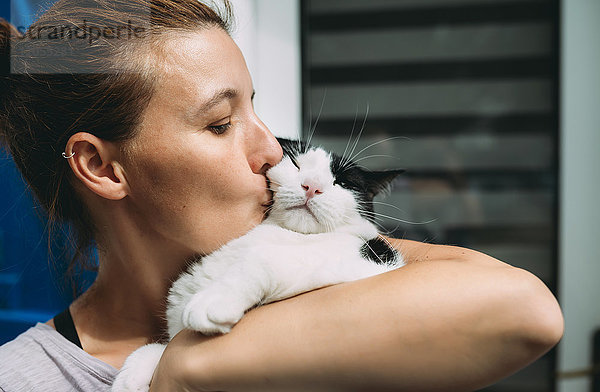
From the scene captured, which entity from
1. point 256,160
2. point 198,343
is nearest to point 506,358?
point 198,343

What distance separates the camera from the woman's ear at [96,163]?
A: 2.51ft

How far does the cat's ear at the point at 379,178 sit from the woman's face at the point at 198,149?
0.89 feet

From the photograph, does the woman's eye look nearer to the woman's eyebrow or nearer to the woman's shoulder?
the woman's eyebrow

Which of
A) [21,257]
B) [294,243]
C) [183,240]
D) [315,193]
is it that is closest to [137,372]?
[183,240]

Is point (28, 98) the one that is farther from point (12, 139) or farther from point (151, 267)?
point (151, 267)

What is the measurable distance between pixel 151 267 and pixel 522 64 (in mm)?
1530

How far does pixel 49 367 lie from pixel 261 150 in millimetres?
610

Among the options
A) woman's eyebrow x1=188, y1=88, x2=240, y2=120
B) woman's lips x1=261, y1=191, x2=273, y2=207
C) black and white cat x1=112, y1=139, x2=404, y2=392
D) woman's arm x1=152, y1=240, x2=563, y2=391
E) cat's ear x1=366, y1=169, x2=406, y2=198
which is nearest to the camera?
woman's arm x1=152, y1=240, x2=563, y2=391

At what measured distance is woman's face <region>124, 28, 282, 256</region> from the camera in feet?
2.41

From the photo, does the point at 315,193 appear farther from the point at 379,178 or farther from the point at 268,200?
the point at 379,178

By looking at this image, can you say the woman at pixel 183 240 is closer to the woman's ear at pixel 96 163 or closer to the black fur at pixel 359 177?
the woman's ear at pixel 96 163

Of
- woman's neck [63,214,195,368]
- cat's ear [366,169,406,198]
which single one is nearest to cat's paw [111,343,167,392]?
woman's neck [63,214,195,368]

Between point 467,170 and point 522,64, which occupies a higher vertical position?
point 522,64

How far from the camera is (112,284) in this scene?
3.17 feet
